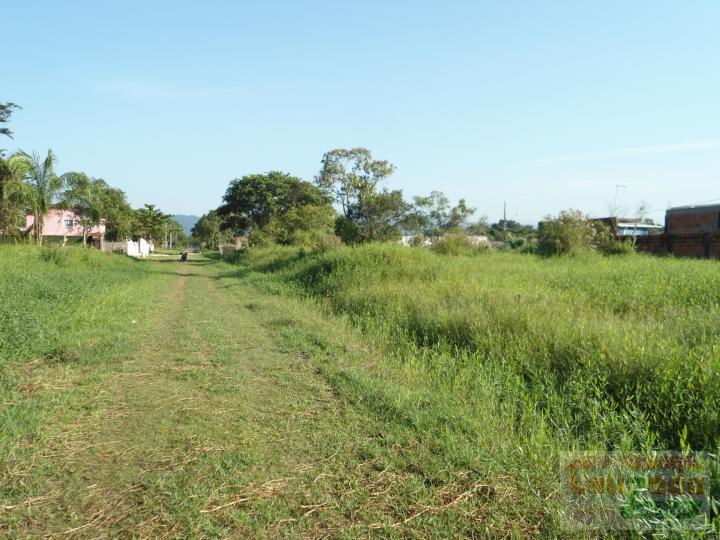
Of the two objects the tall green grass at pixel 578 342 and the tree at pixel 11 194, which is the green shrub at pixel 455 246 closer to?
the tall green grass at pixel 578 342

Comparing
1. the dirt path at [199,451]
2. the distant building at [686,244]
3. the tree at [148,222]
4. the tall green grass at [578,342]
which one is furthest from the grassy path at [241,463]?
the tree at [148,222]

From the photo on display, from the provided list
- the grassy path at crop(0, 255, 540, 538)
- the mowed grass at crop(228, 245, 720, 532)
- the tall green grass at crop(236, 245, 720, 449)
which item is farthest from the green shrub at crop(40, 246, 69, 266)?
the grassy path at crop(0, 255, 540, 538)

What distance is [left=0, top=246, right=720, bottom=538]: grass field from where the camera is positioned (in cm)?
281

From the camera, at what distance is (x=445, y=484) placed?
3068mm

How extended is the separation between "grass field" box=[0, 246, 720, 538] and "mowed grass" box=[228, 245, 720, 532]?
0.03m

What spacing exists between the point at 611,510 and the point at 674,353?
7.43 feet

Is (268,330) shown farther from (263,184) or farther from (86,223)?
(263,184)

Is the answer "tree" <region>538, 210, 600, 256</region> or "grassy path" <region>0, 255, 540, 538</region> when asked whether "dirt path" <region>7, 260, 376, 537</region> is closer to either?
"grassy path" <region>0, 255, 540, 538</region>

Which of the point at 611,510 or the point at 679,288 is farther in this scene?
the point at 679,288

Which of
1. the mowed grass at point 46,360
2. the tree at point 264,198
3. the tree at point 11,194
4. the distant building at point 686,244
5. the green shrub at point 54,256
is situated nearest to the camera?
the mowed grass at point 46,360

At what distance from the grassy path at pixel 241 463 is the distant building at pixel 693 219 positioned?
3078 cm

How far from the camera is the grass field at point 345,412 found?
281cm

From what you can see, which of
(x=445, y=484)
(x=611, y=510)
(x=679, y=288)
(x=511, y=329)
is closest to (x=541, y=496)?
(x=611, y=510)

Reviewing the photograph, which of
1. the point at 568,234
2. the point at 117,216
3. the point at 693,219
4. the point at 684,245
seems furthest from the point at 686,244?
the point at 117,216
